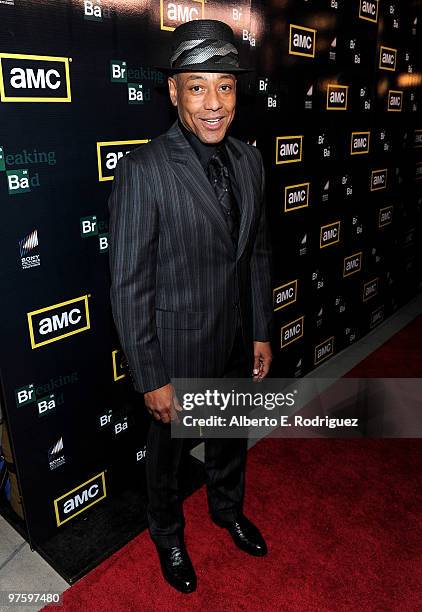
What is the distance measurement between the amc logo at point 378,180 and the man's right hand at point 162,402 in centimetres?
311

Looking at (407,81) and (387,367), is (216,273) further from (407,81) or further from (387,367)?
(407,81)

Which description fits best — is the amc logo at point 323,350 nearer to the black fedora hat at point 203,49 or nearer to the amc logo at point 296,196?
the amc logo at point 296,196

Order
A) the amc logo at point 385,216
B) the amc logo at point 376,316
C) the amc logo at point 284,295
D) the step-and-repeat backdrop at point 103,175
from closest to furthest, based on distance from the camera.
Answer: the step-and-repeat backdrop at point 103,175 < the amc logo at point 284,295 < the amc logo at point 385,216 < the amc logo at point 376,316

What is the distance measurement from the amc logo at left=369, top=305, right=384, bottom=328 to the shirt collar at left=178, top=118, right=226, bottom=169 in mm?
3342

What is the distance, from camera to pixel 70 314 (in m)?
2.24

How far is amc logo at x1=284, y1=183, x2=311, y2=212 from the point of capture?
3357 millimetres

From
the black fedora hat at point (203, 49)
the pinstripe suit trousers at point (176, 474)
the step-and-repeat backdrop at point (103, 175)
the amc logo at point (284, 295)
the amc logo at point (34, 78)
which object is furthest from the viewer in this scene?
the amc logo at point (284, 295)

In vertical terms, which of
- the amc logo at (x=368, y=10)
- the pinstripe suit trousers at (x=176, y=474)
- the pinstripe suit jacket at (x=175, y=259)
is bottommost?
the pinstripe suit trousers at (x=176, y=474)

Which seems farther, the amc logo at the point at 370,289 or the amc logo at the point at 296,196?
the amc logo at the point at 370,289

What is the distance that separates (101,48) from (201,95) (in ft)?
1.84

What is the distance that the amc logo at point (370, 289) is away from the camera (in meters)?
4.66

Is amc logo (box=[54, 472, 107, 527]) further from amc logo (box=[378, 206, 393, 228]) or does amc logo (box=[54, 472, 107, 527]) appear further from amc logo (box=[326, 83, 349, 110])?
amc logo (box=[378, 206, 393, 228])

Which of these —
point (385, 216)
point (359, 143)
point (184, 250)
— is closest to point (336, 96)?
point (359, 143)

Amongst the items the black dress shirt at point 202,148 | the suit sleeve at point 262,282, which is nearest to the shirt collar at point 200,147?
the black dress shirt at point 202,148
